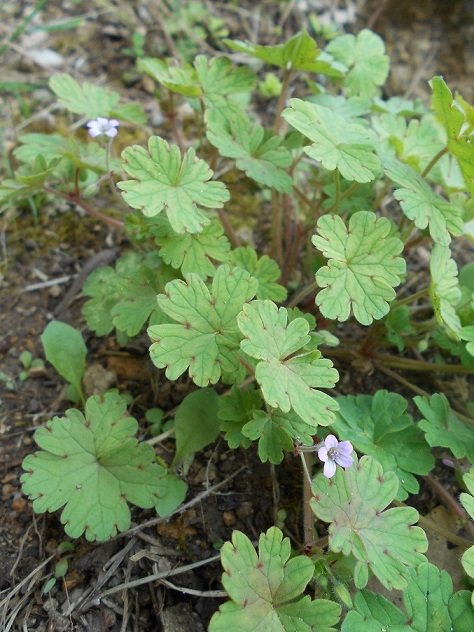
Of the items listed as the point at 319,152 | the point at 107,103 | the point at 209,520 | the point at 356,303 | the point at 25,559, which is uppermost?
the point at 319,152

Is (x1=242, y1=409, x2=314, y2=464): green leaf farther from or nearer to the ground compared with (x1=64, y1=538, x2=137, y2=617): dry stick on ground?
farther from the ground

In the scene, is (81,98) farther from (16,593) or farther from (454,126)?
(16,593)

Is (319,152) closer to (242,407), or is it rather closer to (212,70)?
(212,70)

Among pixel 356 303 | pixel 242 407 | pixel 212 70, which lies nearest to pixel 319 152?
pixel 356 303

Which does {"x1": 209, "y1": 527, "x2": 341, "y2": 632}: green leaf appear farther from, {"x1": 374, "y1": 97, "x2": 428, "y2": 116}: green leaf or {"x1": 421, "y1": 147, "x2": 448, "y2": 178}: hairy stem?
{"x1": 374, "y1": 97, "x2": 428, "y2": 116}: green leaf

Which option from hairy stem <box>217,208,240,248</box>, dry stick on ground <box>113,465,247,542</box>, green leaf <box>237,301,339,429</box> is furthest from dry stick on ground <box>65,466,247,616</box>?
hairy stem <box>217,208,240,248</box>

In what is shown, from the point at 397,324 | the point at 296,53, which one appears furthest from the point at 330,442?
the point at 296,53

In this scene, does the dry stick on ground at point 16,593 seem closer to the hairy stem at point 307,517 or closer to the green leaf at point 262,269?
the hairy stem at point 307,517
